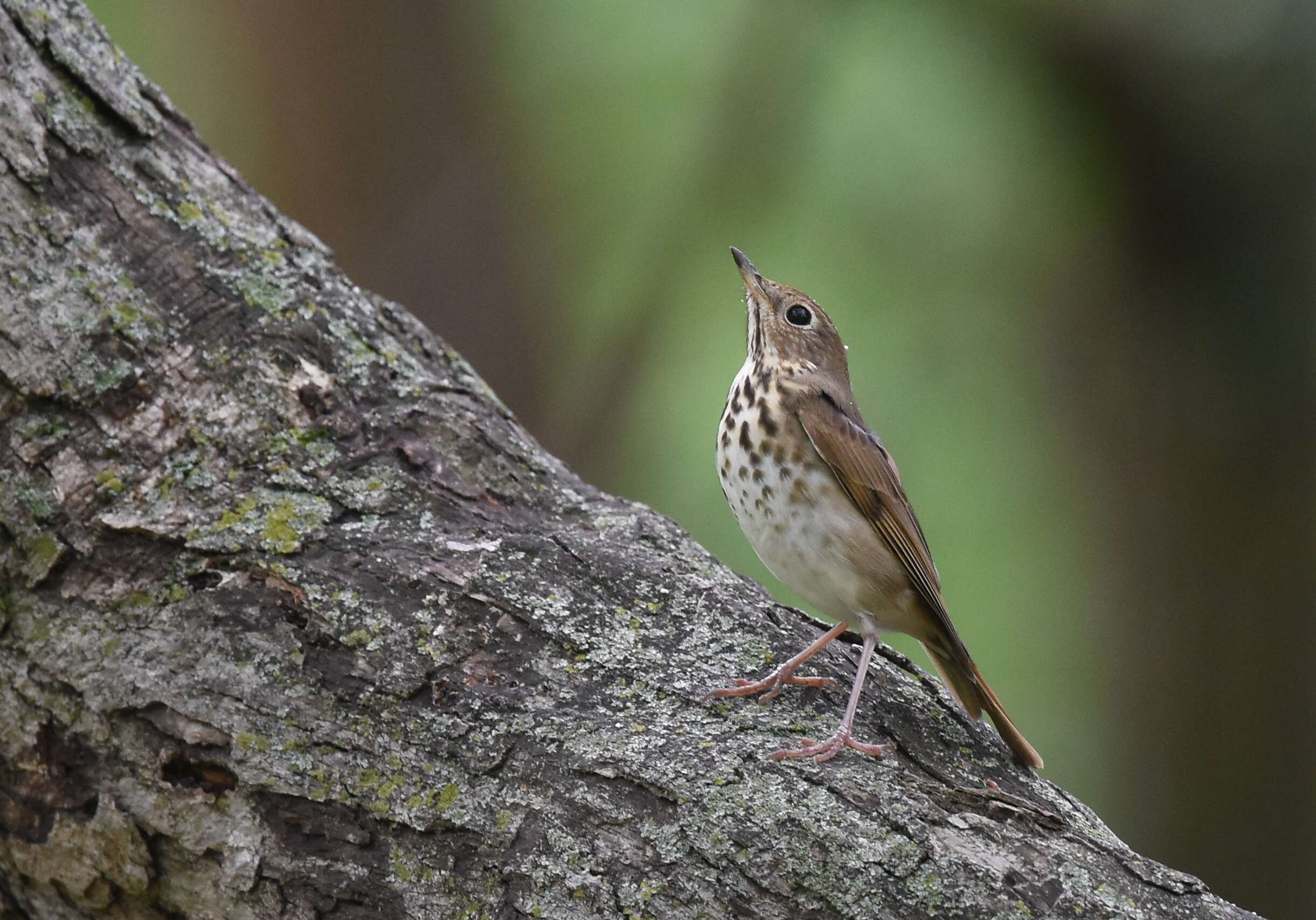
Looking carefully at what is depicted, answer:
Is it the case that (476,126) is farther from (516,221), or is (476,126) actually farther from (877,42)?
(877,42)

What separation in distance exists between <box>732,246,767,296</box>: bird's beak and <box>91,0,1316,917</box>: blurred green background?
2527 mm

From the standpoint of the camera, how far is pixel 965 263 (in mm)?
7473

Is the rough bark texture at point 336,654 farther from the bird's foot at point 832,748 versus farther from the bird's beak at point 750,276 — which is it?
the bird's beak at point 750,276

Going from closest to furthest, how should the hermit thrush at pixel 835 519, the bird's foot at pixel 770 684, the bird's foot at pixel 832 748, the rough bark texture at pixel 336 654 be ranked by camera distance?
1. the rough bark texture at pixel 336 654
2. the bird's foot at pixel 832 748
3. the bird's foot at pixel 770 684
4. the hermit thrush at pixel 835 519

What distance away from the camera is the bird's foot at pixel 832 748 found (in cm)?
238

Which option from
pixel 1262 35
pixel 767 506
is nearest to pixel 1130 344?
pixel 1262 35

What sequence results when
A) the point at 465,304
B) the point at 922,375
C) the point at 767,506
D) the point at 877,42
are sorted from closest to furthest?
the point at 767,506 → the point at 465,304 → the point at 877,42 → the point at 922,375

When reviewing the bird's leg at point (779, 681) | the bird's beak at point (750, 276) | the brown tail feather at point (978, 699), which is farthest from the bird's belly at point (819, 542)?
the bird's beak at point (750, 276)

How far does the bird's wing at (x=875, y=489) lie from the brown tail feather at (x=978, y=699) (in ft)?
0.21

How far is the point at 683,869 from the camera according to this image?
220cm

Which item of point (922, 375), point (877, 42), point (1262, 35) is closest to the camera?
point (1262, 35)

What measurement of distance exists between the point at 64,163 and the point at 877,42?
17.4 ft

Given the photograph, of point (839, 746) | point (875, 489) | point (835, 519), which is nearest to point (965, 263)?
point (875, 489)

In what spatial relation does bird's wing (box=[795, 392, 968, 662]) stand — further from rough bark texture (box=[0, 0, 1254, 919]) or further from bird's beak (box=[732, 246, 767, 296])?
bird's beak (box=[732, 246, 767, 296])
